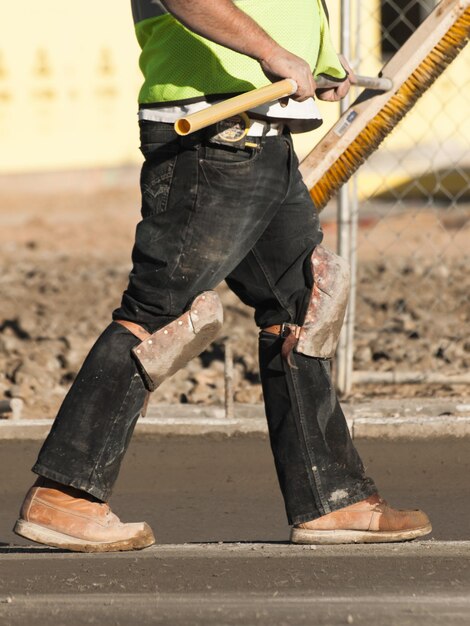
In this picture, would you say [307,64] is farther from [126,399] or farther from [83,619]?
[83,619]

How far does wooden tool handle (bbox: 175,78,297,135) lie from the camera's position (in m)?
3.48

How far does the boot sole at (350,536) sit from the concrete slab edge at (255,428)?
1403 millimetres

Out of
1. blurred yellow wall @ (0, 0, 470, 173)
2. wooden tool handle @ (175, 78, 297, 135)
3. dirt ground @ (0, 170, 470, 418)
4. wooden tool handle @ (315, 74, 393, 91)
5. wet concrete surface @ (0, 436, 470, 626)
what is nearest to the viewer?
wet concrete surface @ (0, 436, 470, 626)

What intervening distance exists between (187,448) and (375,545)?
1586mm

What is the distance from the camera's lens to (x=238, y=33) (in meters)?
3.55

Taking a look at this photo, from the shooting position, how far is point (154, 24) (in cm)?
380

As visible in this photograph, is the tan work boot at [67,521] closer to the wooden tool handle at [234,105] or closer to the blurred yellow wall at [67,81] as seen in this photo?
the wooden tool handle at [234,105]

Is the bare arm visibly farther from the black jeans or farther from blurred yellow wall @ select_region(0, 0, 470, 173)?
blurred yellow wall @ select_region(0, 0, 470, 173)

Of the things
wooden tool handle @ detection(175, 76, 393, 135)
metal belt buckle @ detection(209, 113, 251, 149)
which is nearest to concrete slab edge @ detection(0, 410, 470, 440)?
metal belt buckle @ detection(209, 113, 251, 149)

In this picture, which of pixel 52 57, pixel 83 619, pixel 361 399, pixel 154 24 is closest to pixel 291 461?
pixel 83 619

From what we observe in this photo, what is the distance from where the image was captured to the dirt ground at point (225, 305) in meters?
6.52

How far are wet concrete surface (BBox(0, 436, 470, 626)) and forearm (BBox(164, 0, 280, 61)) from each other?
135 centimetres

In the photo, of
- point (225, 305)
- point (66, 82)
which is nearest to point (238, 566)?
point (225, 305)

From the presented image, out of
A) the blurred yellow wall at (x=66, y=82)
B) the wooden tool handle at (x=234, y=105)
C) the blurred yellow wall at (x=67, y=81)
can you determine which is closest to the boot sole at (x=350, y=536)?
the wooden tool handle at (x=234, y=105)
